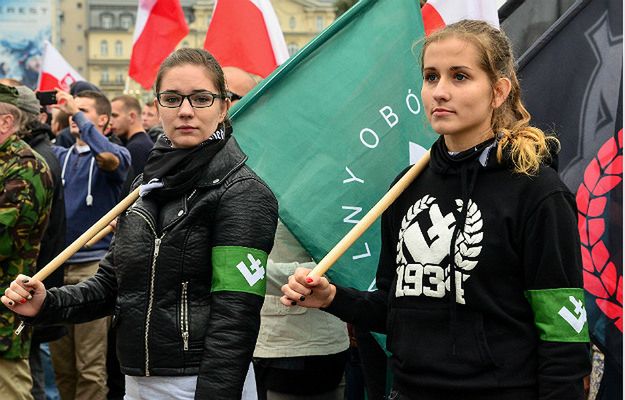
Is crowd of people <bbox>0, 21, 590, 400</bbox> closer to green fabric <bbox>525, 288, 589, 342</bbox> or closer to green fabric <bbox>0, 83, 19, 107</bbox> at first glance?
green fabric <bbox>525, 288, 589, 342</bbox>

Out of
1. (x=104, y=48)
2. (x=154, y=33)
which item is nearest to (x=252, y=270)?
(x=154, y=33)

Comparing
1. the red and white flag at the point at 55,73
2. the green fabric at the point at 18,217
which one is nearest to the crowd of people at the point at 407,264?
the green fabric at the point at 18,217

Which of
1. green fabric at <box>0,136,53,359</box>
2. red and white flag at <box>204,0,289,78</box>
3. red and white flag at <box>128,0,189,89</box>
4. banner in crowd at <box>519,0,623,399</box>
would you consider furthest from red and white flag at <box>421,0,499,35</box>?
red and white flag at <box>128,0,189,89</box>

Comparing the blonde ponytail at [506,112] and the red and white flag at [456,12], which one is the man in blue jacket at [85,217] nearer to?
the red and white flag at [456,12]

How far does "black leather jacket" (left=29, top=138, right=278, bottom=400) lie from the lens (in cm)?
316

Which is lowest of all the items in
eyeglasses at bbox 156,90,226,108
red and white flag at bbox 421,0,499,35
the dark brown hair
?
eyeglasses at bbox 156,90,226,108

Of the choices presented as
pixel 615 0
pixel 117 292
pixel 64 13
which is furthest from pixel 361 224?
pixel 64 13

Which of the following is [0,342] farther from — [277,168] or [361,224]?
[361,224]

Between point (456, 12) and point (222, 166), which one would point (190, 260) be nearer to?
point (222, 166)

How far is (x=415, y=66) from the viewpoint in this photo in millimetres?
4406

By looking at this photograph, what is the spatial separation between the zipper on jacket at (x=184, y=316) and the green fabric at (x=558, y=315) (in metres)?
1.03

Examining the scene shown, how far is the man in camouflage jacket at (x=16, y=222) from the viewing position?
5094mm

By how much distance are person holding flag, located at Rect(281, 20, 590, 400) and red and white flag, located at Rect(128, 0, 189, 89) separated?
6.33m

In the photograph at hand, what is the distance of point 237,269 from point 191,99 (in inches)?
22.8
